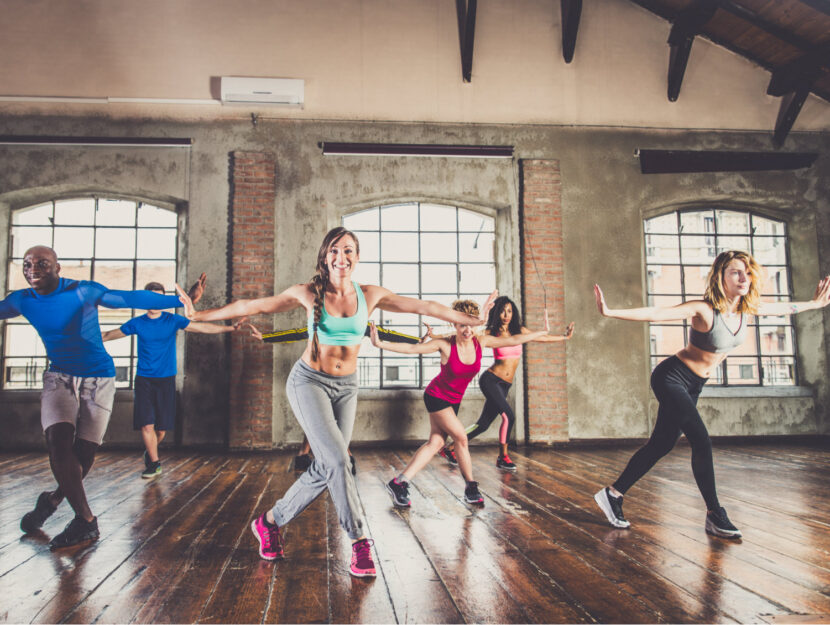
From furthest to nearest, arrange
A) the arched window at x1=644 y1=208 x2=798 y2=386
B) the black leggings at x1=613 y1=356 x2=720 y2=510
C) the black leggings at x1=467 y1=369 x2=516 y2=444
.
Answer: the arched window at x1=644 y1=208 x2=798 y2=386 < the black leggings at x1=467 y1=369 x2=516 y2=444 < the black leggings at x1=613 y1=356 x2=720 y2=510

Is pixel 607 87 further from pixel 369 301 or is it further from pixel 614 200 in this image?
pixel 369 301

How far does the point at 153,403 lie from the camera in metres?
4.99

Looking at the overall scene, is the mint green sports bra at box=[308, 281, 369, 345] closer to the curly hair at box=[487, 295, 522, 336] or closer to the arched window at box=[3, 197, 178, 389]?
the curly hair at box=[487, 295, 522, 336]

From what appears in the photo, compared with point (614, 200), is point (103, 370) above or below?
below

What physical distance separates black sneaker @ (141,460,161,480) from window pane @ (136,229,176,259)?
2.88 metres

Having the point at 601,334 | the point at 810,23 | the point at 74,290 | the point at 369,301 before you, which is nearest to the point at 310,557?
the point at 369,301

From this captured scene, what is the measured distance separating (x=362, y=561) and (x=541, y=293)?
16.3 feet

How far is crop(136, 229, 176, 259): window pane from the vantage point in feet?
22.3

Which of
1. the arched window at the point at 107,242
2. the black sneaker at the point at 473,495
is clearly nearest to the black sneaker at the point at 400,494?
the black sneaker at the point at 473,495

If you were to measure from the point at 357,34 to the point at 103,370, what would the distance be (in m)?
5.49

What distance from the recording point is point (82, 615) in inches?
76.6

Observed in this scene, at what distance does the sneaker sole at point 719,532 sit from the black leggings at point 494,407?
2284 mm

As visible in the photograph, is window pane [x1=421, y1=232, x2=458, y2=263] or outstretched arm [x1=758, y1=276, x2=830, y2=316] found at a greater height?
window pane [x1=421, y1=232, x2=458, y2=263]

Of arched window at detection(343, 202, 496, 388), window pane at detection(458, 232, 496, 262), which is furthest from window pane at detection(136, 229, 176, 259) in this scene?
window pane at detection(458, 232, 496, 262)
